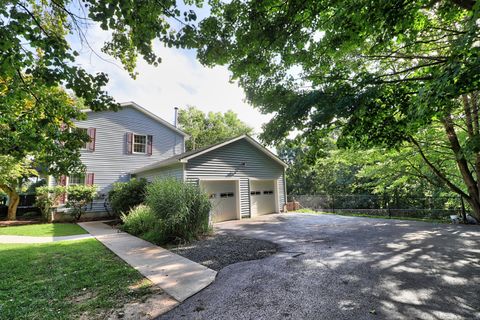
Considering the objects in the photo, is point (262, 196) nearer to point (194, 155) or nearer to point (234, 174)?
point (234, 174)

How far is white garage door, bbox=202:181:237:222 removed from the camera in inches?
456

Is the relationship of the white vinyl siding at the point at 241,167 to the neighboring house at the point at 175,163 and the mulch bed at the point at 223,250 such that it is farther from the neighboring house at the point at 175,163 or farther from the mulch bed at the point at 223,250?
the mulch bed at the point at 223,250

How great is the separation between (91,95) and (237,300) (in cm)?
358

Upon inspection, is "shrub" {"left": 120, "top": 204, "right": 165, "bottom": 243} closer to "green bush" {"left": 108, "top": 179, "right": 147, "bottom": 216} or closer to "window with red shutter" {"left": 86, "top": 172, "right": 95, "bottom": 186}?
"green bush" {"left": 108, "top": 179, "right": 147, "bottom": 216}

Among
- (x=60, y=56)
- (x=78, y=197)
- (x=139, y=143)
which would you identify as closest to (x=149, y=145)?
(x=139, y=143)

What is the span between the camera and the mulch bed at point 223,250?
5159 mm

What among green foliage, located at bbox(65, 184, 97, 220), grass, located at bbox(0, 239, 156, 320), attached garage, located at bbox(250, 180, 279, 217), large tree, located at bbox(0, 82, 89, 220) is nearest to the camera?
grass, located at bbox(0, 239, 156, 320)

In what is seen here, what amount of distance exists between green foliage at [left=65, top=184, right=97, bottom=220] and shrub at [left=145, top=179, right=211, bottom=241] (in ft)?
22.9

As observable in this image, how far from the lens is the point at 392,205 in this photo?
16.6 meters

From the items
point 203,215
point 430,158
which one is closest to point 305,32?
point 203,215

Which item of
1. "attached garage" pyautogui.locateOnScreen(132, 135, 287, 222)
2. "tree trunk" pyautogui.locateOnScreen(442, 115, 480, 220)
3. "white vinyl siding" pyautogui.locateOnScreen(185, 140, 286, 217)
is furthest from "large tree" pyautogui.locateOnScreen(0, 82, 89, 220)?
"tree trunk" pyautogui.locateOnScreen(442, 115, 480, 220)

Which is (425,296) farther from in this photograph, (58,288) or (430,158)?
(430,158)

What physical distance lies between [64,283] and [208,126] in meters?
26.0

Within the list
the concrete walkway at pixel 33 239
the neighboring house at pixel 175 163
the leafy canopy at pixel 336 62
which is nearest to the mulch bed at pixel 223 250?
the leafy canopy at pixel 336 62
